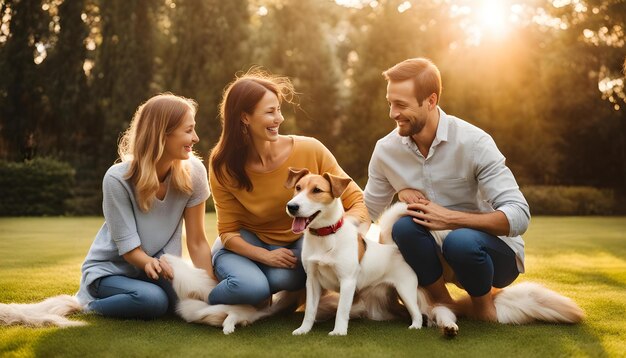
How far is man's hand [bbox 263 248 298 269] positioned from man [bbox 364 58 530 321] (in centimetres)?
66

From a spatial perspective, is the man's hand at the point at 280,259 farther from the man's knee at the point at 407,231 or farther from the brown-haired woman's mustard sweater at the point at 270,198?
the man's knee at the point at 407,231

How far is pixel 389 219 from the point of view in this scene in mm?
3730

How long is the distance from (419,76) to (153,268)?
1.89 metres

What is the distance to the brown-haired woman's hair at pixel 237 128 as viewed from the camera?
384cm

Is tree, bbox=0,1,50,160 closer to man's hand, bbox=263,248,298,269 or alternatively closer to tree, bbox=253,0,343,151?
tree, bbox=253,0,343,151

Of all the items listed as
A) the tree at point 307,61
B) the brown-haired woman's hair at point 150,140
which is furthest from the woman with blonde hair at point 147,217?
the tree at point 307,61

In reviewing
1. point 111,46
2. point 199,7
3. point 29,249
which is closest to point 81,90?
point 111,46

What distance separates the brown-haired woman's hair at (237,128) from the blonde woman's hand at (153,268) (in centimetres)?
65

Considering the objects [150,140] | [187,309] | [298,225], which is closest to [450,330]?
[298,225]

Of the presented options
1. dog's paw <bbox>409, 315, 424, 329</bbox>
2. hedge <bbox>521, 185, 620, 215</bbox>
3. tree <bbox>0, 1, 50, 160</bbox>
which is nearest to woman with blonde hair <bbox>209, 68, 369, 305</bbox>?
dog's paw <bbox>409, 315, 424, 329</bbox>

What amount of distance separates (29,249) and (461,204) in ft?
20.0

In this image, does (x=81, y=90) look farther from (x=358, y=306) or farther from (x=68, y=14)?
(x=358, y=306)

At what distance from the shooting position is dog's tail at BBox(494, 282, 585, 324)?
359 centimetres

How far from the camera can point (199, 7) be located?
19.6m
